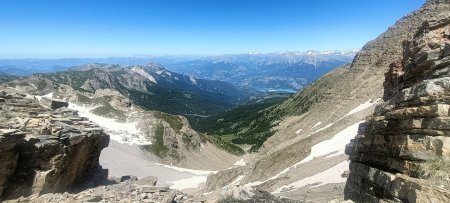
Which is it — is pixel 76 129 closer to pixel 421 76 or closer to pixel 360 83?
pixel 421 76

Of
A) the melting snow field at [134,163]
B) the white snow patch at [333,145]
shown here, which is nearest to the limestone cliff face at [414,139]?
the white snow patch at [333,145]

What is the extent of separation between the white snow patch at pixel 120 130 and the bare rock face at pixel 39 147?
93.5 m

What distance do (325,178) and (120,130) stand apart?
11656cm

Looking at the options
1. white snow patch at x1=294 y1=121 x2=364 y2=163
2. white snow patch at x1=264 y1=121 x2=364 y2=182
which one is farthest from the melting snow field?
white snow patch at x1=294 y1=121 x2=364 y2=163

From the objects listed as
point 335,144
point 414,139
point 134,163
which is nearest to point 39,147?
point 414,139

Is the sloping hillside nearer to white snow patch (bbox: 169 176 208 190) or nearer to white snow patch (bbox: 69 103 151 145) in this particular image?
white snow patch (bbox: 169 176 208 190)

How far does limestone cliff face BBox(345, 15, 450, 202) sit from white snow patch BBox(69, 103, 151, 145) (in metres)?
122

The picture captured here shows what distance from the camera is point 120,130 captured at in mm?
147875

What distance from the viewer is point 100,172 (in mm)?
49438

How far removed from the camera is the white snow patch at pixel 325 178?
4183cm

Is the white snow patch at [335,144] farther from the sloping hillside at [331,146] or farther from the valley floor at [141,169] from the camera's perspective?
the valley floor at [141,169]

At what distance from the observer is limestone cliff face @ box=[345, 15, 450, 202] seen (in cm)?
1606

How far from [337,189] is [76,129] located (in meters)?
28.7

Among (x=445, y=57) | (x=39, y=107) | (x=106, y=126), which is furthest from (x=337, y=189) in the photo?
(x=106, y=126)
